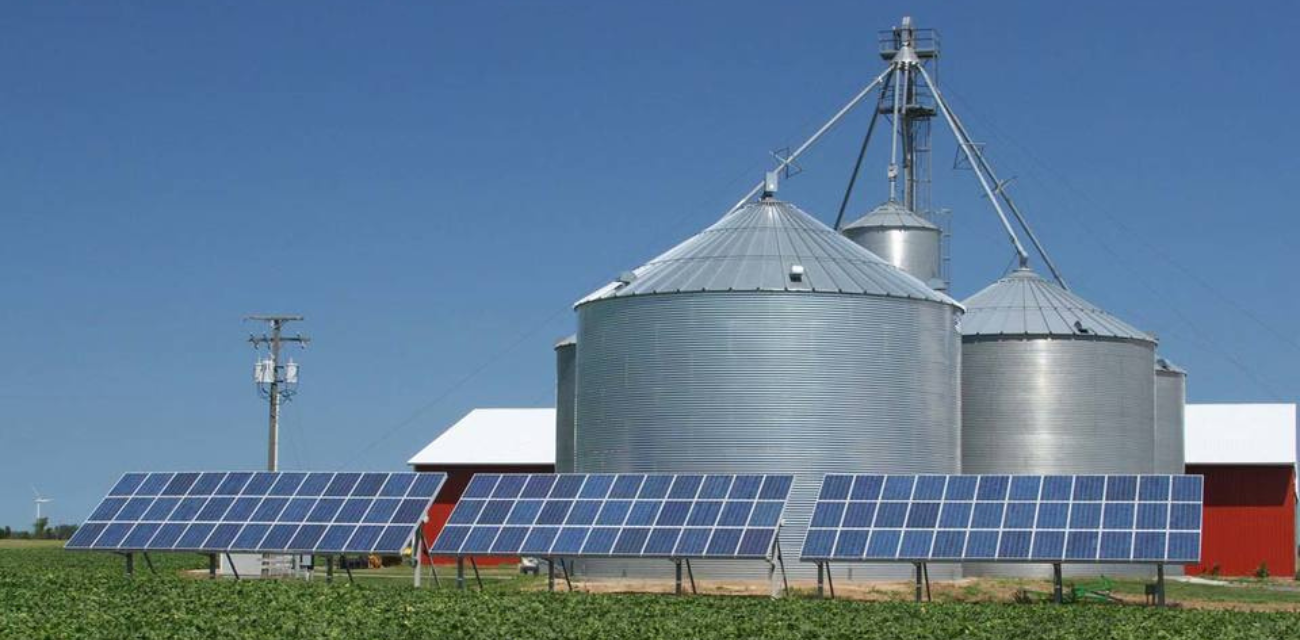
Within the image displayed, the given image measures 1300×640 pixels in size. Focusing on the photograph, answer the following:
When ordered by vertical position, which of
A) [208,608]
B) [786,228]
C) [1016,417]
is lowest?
[208,608]

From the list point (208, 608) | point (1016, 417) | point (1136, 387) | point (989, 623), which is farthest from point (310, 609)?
point (1136, 387)

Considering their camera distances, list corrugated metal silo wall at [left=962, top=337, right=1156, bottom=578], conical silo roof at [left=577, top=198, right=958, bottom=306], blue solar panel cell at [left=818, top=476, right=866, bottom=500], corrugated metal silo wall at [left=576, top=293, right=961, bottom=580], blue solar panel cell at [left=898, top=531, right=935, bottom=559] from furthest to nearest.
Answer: corrugated metal silo wall at [left=962, top=337, right=1156, bottom=578] → conical silo roof at [left=577, top=198, right=958, bottom=306] → corrugated metal silo wall at [left=576, top=293, right=961, bottom=580] → blue solar panel cell at [left=818, top=476, right=866, bottom=500] → blue solar panel cell at [left=898, top=531, right=935, bottom=559]

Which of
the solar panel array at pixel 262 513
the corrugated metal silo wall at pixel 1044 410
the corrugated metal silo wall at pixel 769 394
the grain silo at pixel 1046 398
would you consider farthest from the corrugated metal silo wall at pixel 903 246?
the solar panel array at pixel 262 513

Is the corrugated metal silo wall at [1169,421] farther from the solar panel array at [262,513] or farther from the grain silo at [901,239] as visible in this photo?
the solar panel array at [262,513]

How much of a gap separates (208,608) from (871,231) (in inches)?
1695

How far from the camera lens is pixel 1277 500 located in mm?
83375

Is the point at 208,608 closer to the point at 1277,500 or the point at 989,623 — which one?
the point at 989,623

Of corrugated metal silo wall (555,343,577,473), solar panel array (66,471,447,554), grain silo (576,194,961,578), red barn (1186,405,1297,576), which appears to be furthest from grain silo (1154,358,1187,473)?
solar panel array (66,471,447,554)

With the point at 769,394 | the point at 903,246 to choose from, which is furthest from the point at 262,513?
the point at 903,246

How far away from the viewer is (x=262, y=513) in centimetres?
5625

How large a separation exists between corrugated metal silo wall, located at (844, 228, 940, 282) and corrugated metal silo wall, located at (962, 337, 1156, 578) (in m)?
8.23

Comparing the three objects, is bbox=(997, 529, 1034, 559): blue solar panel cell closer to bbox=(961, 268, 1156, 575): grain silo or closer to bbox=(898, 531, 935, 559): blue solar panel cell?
bbox=(898, 531, 935, 559): blue solar panel cell

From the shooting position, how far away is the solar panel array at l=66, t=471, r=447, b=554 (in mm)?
54031

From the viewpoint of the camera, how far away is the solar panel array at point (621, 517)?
51125 millimetres
